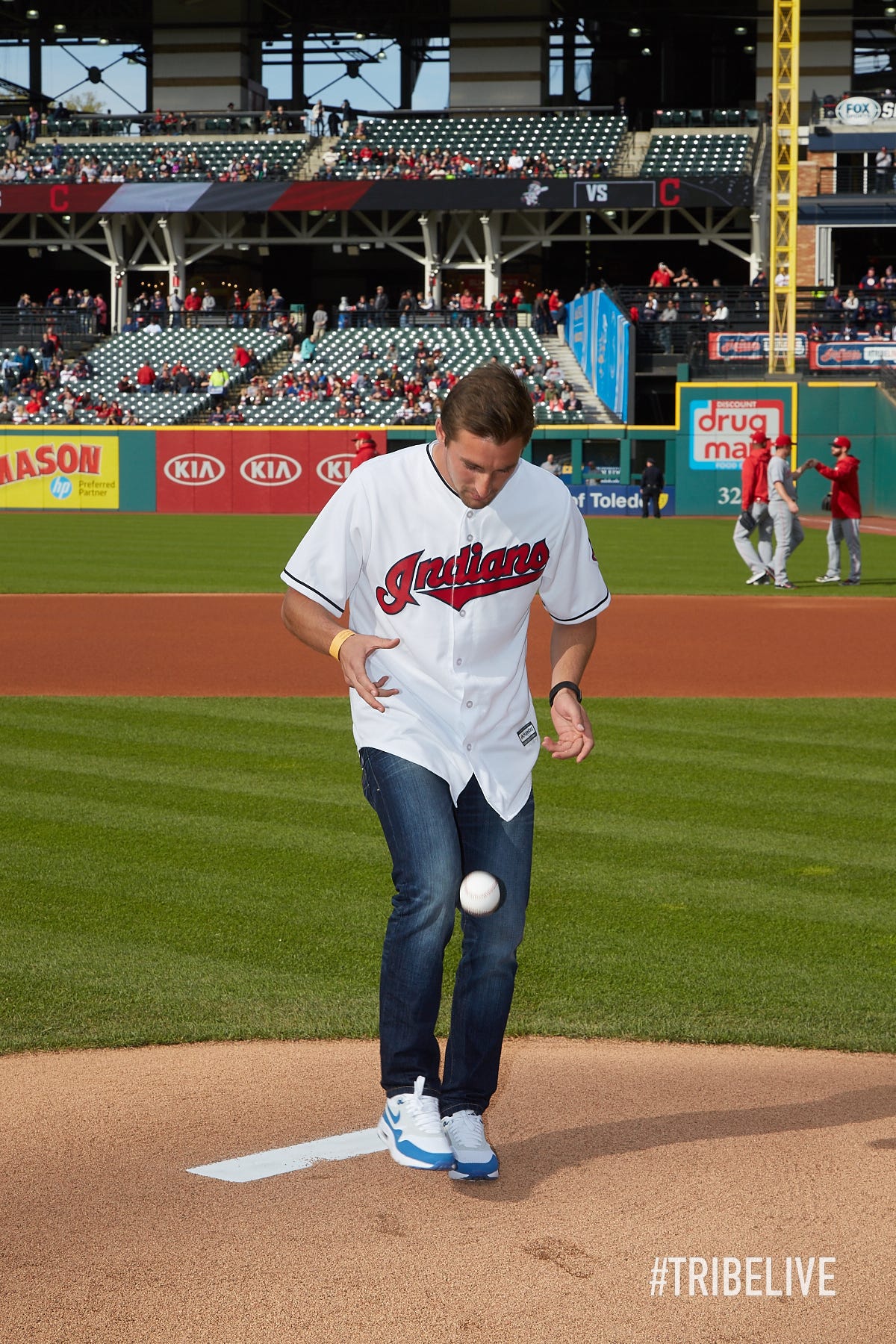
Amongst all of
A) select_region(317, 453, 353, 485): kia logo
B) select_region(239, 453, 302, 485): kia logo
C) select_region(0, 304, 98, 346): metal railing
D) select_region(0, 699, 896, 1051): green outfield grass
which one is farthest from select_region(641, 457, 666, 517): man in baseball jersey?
select_region(0, 699, 896, 1051): green outfield grass

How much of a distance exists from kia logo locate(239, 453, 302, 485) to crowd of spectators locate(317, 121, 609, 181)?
13685mm

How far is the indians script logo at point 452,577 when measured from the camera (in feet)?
12.6

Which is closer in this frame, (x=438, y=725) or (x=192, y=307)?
(x=438, y=725)

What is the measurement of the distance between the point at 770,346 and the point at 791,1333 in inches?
1536

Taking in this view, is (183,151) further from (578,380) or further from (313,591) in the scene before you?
(313,591)

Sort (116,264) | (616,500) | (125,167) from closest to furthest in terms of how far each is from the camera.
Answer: (616,500) → (125,167) → (116,264)

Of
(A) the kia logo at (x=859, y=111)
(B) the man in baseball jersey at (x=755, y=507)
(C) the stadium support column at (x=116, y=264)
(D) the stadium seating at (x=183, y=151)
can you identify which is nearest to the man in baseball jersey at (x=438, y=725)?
(B) the man in baseball jersey at (x=755, y=507)

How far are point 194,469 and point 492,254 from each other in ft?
51.3

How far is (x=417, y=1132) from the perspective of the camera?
3.83 meters

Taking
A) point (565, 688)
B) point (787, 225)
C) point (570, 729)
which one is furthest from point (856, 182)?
point (570, 729)

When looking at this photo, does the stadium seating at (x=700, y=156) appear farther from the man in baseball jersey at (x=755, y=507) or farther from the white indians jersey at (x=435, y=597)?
the white indians jersey at (x=435, y=597)

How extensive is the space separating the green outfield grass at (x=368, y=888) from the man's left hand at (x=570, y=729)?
1.60 meters

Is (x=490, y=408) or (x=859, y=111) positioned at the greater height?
(x=859, y=111)

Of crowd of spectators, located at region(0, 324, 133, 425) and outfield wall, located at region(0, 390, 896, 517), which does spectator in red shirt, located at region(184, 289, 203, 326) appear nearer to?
crowd of spectators, located at region(0, 324, 133, 425)
